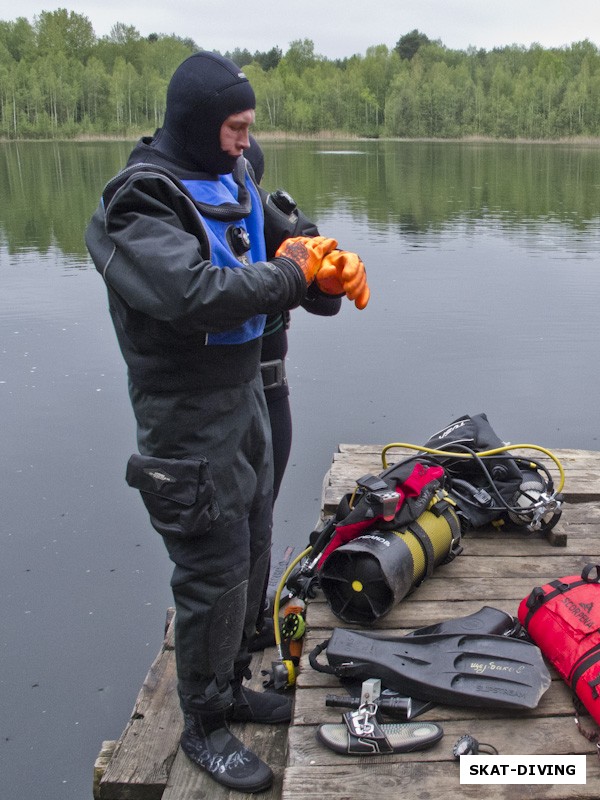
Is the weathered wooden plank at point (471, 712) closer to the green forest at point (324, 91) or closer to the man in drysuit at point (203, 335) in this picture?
the man in drysuit at point (203, 335)

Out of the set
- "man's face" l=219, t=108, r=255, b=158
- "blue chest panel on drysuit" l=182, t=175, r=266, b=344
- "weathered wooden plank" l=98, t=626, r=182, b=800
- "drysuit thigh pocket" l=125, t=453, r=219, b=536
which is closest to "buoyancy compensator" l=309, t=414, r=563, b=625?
"weathered wooden plank" l=98, t=626, r=182, b=800

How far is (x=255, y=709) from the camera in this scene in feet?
8.23

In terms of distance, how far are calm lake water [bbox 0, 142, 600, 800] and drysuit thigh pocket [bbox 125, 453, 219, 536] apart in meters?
1.59

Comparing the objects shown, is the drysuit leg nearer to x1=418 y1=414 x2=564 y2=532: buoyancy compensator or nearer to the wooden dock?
the wooden dock

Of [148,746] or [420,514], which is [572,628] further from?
[148,746]

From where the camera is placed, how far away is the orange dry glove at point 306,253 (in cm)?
214

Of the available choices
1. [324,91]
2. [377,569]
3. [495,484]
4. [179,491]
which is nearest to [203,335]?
[179,491]

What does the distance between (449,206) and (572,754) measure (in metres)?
16.9

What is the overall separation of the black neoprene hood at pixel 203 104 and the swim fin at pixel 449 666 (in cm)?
137

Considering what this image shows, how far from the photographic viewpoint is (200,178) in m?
2.12

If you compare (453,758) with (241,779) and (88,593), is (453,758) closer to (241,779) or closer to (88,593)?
(241,779)

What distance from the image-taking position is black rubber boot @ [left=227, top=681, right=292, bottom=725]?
8.20 ft

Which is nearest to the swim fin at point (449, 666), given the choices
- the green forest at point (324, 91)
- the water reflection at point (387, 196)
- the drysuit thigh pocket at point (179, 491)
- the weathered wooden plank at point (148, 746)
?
the weathered wooden plank at point (148, 746)

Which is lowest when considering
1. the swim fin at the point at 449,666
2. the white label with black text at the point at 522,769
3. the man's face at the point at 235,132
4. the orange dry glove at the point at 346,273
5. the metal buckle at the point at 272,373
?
the white label with black text at the point at 522,769
